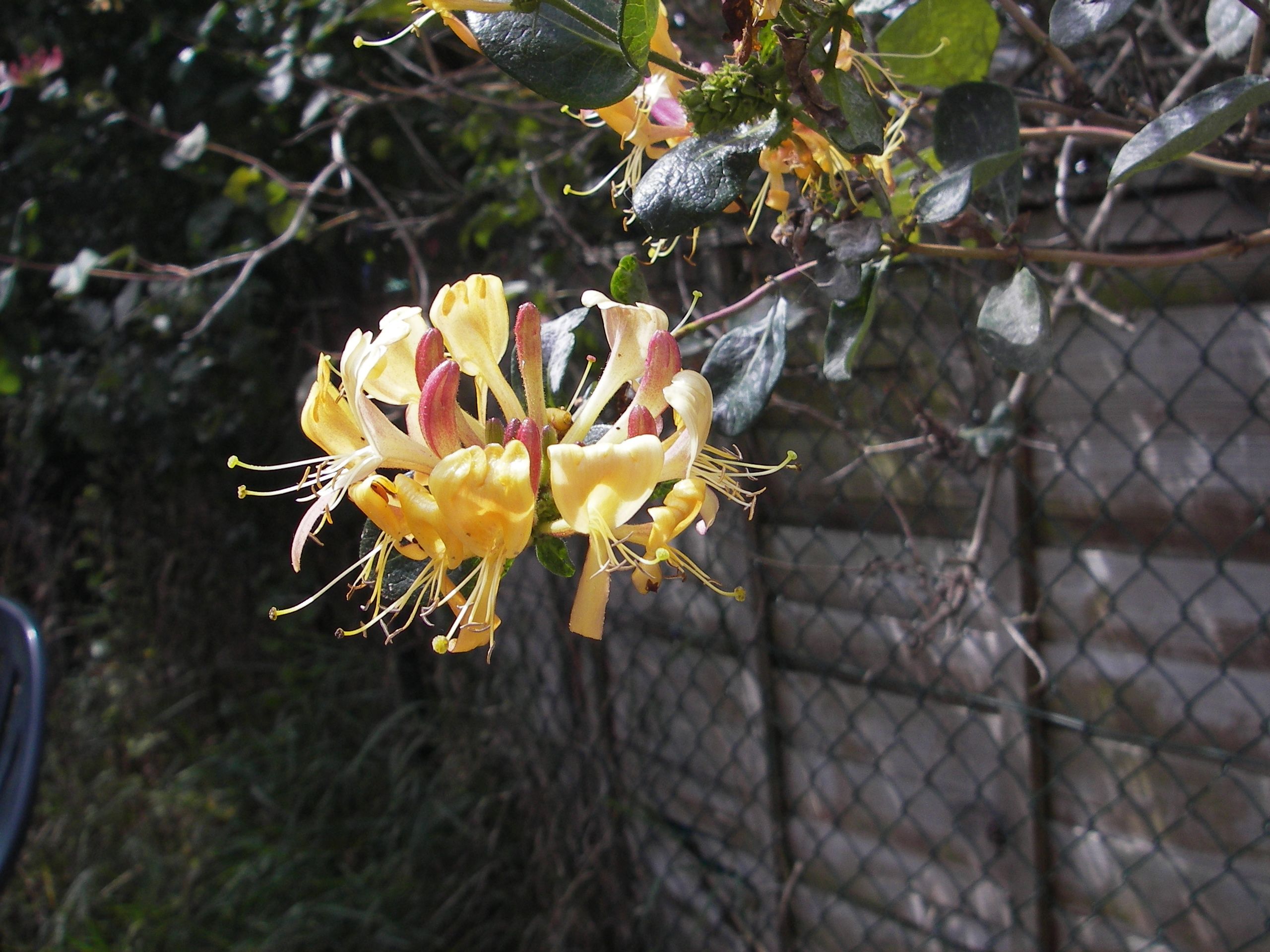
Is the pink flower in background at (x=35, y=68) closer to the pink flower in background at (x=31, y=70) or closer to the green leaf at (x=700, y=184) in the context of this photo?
the pink flower in background at (x=31, y=70)

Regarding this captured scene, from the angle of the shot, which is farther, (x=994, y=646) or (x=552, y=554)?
(x=994, y=646)

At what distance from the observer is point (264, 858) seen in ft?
6.38

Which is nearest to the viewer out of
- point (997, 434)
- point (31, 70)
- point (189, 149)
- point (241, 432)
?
point (997, 434)

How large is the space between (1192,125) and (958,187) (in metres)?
0.12

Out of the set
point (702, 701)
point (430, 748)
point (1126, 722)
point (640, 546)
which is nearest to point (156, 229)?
point (430, 748)

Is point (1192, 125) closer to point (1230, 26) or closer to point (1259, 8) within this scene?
point (1259, 8)

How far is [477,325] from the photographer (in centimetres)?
44

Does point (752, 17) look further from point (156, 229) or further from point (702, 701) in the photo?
point (156, 229)

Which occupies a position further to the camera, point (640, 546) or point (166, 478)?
point (166, 478)

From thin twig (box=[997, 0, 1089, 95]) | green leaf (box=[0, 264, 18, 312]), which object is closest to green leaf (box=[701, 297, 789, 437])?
thin twig (box=[997, 0, 1089, 95])

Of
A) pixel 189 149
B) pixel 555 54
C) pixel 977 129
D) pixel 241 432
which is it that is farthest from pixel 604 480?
pixel 241 432

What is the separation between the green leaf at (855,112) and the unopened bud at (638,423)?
0.56ft

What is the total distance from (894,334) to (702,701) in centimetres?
92

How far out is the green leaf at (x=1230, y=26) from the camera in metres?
0.56
